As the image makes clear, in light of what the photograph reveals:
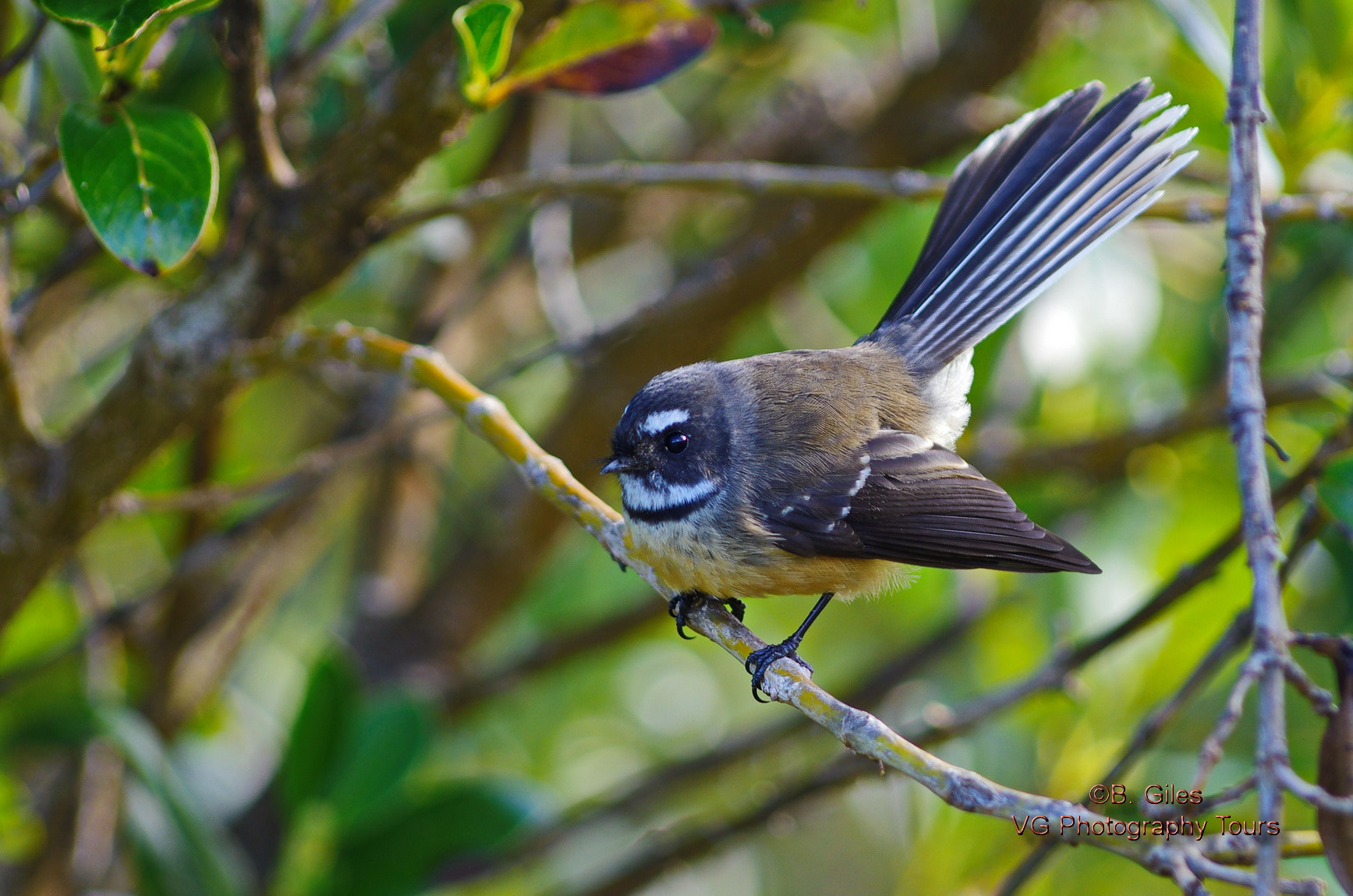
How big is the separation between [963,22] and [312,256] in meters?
2.64

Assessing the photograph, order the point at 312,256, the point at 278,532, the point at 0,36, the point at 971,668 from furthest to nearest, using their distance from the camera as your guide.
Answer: the point at 971,668, the point at 278,532, the point at 0,36, the point at 312,256

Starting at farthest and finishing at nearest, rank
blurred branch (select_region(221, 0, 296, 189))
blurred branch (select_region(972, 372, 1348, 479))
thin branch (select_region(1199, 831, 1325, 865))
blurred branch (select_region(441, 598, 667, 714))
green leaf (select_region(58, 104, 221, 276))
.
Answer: blurred branch (select_region(441, 598, 667, 714)), blurred branch (select_region(972, 372, 1348, 479)), blurred branch (select_region(221, 0, 296, 189)), green leaf (select_region(58, 104, 221, 276)), thin branch (select_region(1199, 831, 1325, 865))

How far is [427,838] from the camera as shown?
3051 mm

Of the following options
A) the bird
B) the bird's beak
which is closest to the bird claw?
the bird

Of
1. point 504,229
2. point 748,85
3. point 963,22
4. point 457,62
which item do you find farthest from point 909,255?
point 457,62

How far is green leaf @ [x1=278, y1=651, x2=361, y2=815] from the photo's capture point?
→ 3004 millimetres

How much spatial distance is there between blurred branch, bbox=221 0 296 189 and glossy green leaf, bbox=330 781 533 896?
5.71 ft

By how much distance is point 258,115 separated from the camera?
6.55ft

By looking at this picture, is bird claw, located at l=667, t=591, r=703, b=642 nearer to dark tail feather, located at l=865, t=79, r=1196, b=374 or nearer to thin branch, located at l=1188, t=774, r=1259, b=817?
dark tail feather, located at l=865, t=79, r=1196, b=374

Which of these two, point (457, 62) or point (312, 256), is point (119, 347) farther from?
point (457, 62)

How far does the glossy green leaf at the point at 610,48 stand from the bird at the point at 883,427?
66cm

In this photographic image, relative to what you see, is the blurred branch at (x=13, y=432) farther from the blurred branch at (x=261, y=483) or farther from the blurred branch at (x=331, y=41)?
the blurred branch at (x=331, y=41)

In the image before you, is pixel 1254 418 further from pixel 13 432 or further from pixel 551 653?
pixel 551 653

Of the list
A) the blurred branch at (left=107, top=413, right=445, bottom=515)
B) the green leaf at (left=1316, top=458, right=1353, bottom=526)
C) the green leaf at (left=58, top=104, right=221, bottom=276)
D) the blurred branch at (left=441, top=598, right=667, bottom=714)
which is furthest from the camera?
the blurred branch at (left=441, top=598, right=667, bottom=714)
